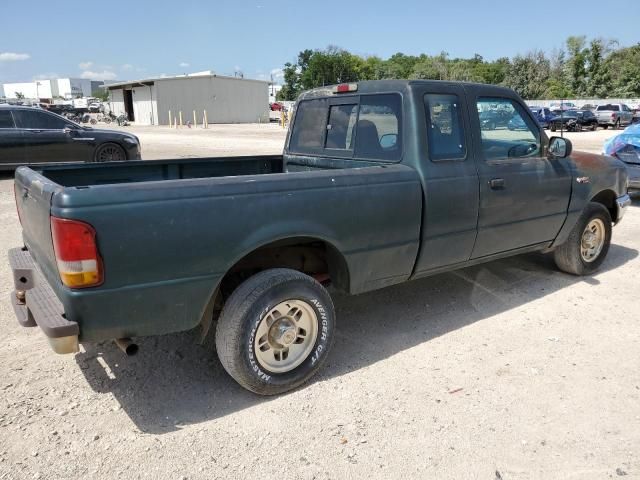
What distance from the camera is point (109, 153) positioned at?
1247cm

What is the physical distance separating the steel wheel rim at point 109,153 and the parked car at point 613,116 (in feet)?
107

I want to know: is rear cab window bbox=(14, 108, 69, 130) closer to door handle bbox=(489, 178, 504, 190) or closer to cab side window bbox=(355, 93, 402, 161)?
cab side window bbox=(355, 93, 402, 161)

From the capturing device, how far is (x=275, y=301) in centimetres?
311

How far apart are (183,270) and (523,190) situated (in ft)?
9.54

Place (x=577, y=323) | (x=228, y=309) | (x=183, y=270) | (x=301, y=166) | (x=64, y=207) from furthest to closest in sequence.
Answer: (x=301, y=166) → (x=577, y=323) → (x=228, y=309) → (x=183, y=270) → (x=64, y=207)

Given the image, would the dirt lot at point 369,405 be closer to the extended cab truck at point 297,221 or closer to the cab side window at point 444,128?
the extended cab truck at point 297,221

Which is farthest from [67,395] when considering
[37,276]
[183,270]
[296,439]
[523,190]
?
[523,190]

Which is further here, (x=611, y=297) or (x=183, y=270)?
(x=611, y=297)

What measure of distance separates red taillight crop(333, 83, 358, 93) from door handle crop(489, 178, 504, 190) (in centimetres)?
130

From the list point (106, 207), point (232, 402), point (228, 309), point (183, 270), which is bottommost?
point (232, 402)

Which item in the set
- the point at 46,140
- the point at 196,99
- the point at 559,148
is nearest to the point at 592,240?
the point at 559,148

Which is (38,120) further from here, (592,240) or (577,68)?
(577,68)

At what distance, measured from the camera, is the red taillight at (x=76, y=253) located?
251 centimetres

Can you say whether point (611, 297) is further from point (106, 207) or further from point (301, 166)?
point (106, 207)
